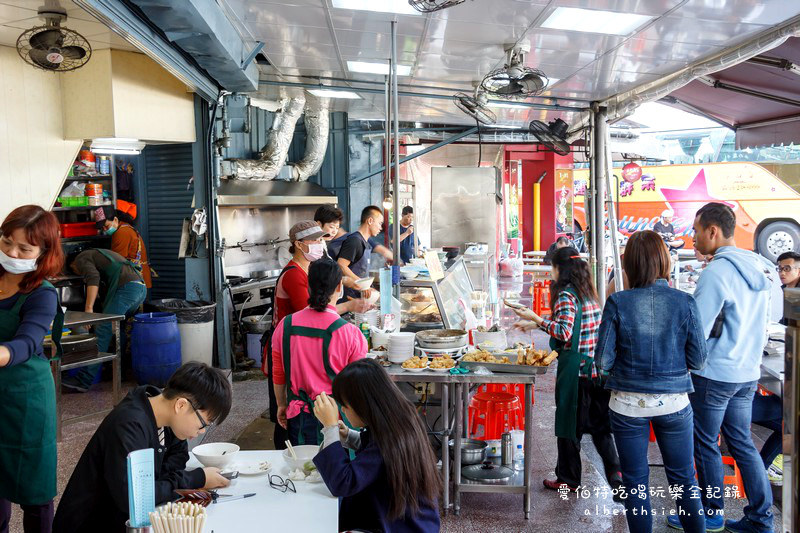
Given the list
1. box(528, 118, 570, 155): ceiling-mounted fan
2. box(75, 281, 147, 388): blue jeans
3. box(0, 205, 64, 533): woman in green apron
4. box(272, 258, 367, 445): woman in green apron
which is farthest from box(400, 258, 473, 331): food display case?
box(528, 118, 570, 155): ceiling-mounted fan

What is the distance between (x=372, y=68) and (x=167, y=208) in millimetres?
3159

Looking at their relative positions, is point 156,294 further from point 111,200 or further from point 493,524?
point 493,524

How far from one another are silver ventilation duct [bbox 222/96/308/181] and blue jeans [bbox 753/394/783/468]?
7003 millimetres

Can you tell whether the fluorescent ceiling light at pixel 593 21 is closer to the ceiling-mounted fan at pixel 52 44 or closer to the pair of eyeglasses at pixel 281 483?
the ceiling-mounted fan at pixel 52 44

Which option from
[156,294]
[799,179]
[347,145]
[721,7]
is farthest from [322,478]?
[799,179]

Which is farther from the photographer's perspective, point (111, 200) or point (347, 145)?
point (347, 145)

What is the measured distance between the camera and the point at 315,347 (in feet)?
11.2

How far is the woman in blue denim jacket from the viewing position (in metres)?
3.27

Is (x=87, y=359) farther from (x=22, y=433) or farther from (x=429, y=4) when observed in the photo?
(x=429, y=4)

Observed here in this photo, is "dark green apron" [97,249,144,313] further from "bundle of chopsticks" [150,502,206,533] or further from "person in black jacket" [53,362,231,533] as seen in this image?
"bundle of chopsticks" [150,502,206,533]

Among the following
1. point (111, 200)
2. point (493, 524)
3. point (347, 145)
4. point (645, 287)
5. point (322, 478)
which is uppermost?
point (347, 145)

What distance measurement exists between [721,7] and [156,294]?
7.18 meters

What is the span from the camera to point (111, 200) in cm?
883

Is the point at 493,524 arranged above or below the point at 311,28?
below
